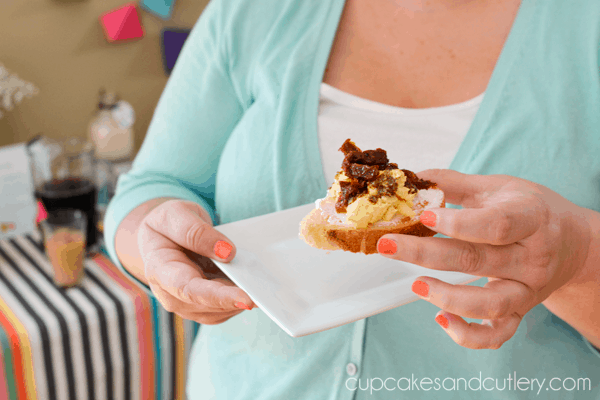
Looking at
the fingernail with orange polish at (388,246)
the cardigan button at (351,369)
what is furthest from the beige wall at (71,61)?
the fingernail with orange polish at (388,246)

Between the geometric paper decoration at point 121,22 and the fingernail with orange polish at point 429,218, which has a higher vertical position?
the geometric paper decoration at point 121,22

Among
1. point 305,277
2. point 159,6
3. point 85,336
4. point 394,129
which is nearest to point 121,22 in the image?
point 159,6

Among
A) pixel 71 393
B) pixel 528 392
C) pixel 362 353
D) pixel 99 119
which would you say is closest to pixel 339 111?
pixel 362 353

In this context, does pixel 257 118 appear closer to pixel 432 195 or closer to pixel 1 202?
pixel 432 195

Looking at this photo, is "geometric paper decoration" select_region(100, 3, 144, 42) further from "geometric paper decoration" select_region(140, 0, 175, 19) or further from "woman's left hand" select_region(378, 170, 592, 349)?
"woman's left hand" select_region(378, 170, 592, 349)

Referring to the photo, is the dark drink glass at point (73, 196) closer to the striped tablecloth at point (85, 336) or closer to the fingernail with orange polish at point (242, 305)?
the striped tablecloth at point (85, 336)

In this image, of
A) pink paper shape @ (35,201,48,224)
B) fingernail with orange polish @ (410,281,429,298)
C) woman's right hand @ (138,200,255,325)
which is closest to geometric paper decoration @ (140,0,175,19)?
pink paper shape @ (35,201,48,224)
